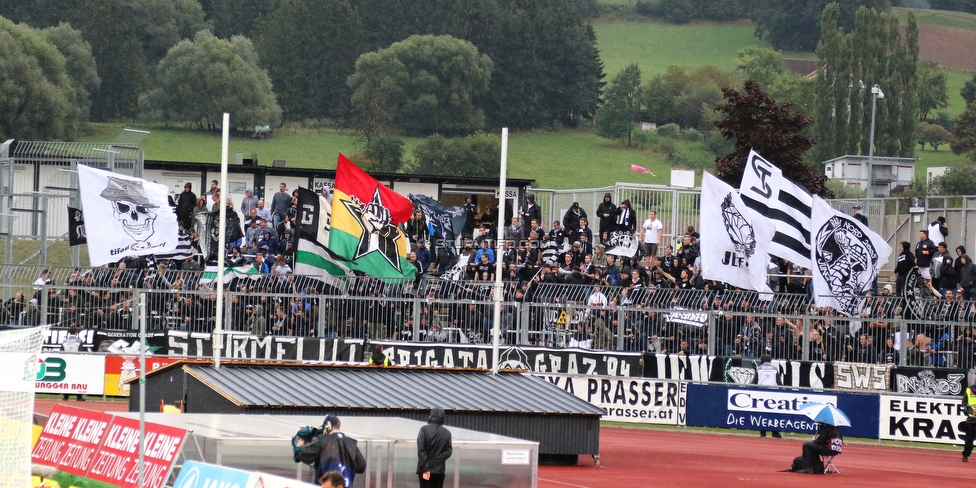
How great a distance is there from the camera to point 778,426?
96.5 ft

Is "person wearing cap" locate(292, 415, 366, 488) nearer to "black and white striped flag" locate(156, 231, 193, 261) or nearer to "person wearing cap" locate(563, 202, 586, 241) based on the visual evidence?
"black and white striped flag" locate(156, 231, 193, 261)

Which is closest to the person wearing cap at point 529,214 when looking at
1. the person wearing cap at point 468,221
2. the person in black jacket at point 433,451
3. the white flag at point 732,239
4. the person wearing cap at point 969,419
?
the person wearing cap at point 468,221

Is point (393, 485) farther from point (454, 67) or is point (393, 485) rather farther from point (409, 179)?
point (454, 67)

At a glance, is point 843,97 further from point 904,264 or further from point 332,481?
point 332,481

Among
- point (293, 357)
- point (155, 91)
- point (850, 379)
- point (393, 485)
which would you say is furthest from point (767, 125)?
point (155, 91)

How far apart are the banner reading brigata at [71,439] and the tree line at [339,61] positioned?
299ft

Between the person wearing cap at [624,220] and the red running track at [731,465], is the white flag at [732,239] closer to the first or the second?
the red running track at [731,465]

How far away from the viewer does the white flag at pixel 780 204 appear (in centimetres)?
2947

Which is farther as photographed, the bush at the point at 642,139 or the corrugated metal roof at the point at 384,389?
the bush at the point at 642,139

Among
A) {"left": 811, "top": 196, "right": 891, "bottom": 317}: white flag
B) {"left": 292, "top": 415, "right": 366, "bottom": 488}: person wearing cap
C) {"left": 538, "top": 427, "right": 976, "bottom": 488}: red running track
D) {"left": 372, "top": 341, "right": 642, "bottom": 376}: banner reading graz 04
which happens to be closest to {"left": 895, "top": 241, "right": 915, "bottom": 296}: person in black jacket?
{"left": 811, "top": 196, "right": 891, "bottom": 317}: white flag

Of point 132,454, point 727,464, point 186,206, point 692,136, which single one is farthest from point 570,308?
point 692,136

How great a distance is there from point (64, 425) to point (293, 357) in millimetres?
13055

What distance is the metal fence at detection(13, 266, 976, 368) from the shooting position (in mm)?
28812

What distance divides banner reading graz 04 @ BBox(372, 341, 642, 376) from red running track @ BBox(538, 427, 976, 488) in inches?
58.8
